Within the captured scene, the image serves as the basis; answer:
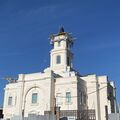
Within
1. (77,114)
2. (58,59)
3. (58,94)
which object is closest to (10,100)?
(58,94)

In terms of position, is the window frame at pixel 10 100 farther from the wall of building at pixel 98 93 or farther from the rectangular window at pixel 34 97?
the wall of building at pixel 98 93

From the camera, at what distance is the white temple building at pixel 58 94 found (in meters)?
41.7

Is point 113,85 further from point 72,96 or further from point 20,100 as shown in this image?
point 20,100

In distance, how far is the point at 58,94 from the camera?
4297 centimetres

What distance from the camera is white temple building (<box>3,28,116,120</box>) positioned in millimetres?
41719

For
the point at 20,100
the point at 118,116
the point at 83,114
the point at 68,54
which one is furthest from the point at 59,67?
the point at 118,116

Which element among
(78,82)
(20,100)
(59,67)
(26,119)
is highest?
(59,67)

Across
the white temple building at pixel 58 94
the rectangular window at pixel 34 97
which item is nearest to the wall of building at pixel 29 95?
the white temple building at pixel 58 94

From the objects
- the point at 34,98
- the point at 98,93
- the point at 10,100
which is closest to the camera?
the point at 34,98

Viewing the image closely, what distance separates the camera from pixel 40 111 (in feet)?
136

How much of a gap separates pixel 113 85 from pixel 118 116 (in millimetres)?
22264

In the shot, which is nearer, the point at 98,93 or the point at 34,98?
the point at 34,98

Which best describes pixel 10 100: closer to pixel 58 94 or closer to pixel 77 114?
pixel 58 94

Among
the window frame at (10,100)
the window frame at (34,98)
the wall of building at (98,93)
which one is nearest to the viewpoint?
the window frame at (34,98)
